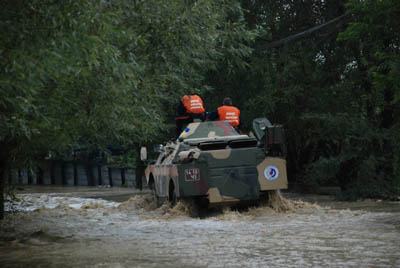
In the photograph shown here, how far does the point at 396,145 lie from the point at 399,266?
10.6 m

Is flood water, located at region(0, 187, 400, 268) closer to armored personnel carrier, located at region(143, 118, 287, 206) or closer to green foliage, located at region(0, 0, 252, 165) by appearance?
armored personnel carrier, located at region(143, 118, 287, 206)

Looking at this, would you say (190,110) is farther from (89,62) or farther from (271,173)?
(89,62)

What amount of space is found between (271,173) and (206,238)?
362 centimetres

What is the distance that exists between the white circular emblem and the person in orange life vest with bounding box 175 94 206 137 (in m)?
2.75

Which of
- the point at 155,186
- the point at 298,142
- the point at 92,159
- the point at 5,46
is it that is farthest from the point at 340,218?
the point at 92,159

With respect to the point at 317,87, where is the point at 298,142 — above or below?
below

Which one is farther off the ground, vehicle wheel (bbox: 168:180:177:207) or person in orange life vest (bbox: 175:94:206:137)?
person in orange life vest (bbox: 175:94:206:137)

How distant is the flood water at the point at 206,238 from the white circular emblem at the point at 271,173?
0.78 metres

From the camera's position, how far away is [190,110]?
647 inches

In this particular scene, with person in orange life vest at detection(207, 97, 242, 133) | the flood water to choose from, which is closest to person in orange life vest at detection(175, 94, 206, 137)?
person in orange life vest at detection(207, 97, 242, 133)

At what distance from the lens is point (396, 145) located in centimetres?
1816

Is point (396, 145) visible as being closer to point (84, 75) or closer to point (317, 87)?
point (317, 87)

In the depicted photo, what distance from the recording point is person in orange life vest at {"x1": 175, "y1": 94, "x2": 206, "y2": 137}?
16.3 meters

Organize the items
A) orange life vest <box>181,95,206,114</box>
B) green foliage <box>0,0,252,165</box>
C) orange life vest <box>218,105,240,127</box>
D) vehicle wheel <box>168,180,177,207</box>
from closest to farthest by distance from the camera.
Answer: green foliage <box>0,0,252,165</box> → vehicle wheel <box>168,180,177,207</box> → orange life vest <box>181,95,206,114</box> → orange life vest <box>218,105,240,127</box>
